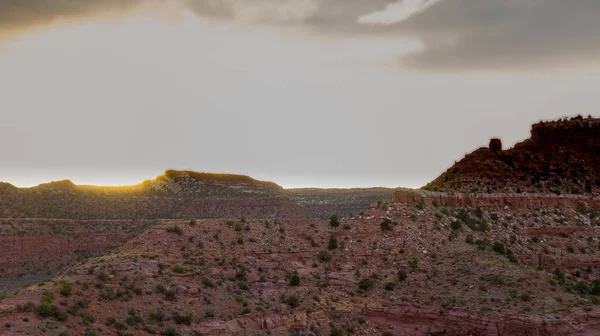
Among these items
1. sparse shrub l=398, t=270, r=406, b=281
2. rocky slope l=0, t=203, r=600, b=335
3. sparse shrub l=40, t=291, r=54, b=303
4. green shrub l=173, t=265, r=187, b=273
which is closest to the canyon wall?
rocky slope l=0, t=203, r=600, b=335

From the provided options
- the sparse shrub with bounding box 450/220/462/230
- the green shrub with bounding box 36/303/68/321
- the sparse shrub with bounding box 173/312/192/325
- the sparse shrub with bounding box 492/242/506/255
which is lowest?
the sparse shrub with bounding box 173/312/192/325

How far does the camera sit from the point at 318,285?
105ft

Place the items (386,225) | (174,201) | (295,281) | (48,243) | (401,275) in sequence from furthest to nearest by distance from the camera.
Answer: (174,201) < (48,243) < (386,225) < (401,275) < (295,281)

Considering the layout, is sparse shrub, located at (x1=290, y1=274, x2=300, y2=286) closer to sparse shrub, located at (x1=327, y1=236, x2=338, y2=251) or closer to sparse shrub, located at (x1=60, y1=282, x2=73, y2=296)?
sparse shrub, located at (x1=327, y1=236, x2=338, y2=251)

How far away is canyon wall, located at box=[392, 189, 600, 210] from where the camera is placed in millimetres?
39156

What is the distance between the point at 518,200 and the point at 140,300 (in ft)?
77.9

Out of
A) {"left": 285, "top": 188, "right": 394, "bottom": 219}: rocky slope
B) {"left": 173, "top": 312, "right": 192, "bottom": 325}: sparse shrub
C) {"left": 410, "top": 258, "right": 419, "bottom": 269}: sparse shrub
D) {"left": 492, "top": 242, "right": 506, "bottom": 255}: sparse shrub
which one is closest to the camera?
{"left": 173, "top": 312, "right": 192, "bottom": 325}: sparse shrub

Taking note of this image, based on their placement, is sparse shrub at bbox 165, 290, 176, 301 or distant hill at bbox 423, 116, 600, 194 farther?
distant hill at bbox 423, 116, 600, 194

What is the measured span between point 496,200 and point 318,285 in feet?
47.0

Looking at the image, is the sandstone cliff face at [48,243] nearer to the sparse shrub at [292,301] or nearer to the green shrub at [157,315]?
the sparse shrub at [292,301]

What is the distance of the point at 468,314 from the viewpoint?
98.9 ft

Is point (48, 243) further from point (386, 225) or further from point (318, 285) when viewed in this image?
point (318, 285)

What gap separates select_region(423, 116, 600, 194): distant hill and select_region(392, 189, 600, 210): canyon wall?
2.25 feet

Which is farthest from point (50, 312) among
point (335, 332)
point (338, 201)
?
point (338, 201)
